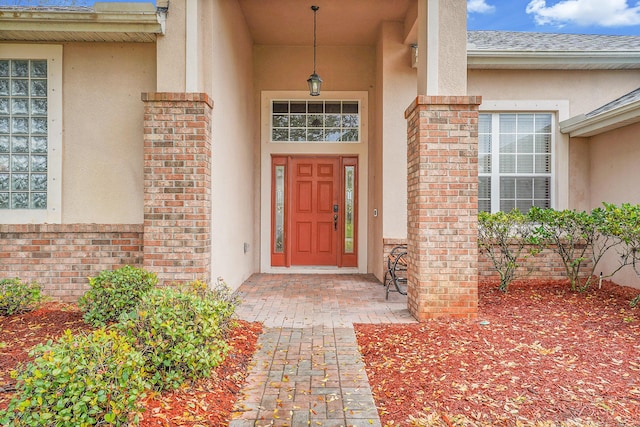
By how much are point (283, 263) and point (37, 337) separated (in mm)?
4268

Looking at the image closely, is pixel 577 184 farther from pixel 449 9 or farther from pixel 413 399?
pixel 413 399

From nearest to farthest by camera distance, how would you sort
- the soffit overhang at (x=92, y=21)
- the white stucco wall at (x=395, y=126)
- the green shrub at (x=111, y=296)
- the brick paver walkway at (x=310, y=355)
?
1. the brick paver walkway at (x=310, y=355)
2. the green shrub at (x=111, y=296)
3. the soffit overhang at (x=92, y=21)
4. the white stucco wall at (x=395, y=126)

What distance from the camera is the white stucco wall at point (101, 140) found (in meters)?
4.59

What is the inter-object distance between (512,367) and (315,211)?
478 centimetres

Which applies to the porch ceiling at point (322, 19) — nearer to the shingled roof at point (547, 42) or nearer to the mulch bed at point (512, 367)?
the shingled roof at point (547, 42)

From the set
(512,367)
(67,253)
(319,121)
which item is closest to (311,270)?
(319,121)

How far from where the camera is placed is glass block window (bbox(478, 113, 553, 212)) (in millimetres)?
6492

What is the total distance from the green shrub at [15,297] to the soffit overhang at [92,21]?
9.03 feet

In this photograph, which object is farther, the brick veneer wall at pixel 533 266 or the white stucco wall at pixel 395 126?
the white stucco wall at pixel 395 126

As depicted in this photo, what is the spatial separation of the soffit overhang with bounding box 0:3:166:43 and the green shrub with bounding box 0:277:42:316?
2751 mm

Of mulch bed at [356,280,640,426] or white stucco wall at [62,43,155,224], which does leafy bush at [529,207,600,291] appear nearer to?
mulch bed at [356,280,640,426]

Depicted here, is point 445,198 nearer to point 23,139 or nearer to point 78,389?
point 78,389

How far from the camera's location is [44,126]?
459 cm

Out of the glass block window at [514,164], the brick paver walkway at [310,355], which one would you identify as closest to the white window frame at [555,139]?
the glass block window at [514,164]
